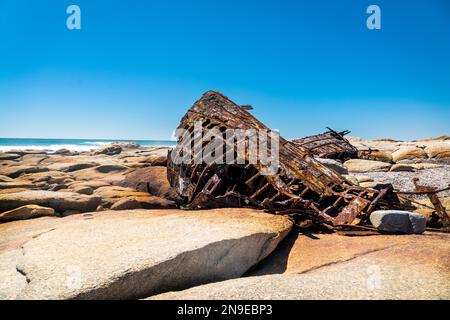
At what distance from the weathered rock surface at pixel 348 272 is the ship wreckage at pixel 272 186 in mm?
544

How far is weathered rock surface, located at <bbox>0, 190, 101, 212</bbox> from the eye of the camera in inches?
227

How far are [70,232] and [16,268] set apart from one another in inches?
30.0

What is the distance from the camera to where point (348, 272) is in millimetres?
2654

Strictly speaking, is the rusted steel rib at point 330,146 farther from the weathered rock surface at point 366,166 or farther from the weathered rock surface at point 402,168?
the weathered rock surface at point 402,168

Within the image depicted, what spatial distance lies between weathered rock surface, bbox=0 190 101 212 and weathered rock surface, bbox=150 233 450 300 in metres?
4.48

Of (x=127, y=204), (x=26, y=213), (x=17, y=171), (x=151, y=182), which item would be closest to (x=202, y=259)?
(x=127, y=204)

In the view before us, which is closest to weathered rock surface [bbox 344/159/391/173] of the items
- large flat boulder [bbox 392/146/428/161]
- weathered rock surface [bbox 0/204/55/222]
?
large flat boulder [bbox 392/146/428/161]

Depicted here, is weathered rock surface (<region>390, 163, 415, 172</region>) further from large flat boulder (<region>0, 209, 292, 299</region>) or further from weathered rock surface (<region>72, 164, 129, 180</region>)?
weathered rock surface (<region>72, 164, 129, 180</region>)

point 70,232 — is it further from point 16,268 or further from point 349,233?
point 349,233

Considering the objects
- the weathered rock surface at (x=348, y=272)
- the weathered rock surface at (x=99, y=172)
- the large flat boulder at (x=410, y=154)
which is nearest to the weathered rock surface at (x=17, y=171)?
the weathered rock surface at (x=99, y=172)

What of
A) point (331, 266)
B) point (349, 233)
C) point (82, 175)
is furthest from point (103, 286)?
point (82, 175)

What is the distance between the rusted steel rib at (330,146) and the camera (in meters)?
13.0
